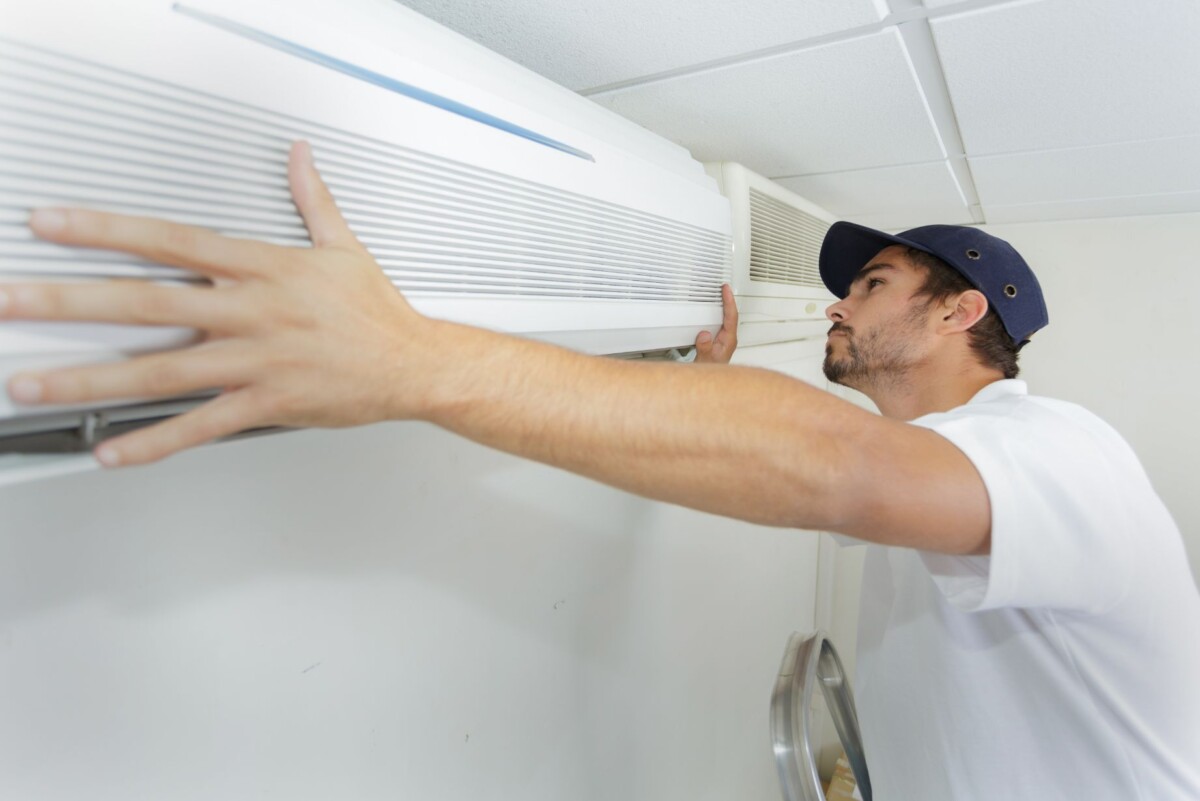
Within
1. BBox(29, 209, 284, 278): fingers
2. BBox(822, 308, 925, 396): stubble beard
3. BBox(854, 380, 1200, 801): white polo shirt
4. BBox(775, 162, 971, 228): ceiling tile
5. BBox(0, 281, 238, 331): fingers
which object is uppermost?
BBox(775, 162, 971, 228): ceiling tile

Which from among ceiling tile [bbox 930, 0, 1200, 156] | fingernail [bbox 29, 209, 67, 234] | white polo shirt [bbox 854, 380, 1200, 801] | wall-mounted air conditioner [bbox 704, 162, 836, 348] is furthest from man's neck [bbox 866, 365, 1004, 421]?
fingernail [bbox 29, 209, 67, 234]

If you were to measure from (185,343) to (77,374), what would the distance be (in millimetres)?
73

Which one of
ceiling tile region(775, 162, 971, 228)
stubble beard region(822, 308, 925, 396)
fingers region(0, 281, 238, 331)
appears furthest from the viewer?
ceiling tile region(775, 162, 971, 228)

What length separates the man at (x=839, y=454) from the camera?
42 cm

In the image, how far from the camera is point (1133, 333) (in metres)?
2.15

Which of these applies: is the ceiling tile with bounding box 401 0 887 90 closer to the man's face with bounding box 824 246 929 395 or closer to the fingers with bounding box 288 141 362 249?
the fingers with bounding box 288 141 362 249

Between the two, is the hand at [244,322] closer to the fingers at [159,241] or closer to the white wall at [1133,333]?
the fingers at [159,241]

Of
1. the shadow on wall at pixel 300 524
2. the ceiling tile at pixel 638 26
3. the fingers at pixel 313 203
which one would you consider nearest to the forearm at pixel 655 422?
the fingers at pixel 313 203

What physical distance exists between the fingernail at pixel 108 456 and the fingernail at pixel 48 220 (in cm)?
13

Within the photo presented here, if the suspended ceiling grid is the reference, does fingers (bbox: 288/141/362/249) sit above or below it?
below

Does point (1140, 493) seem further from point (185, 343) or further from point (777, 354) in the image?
point (777, 354)

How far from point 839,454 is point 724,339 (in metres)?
0.70

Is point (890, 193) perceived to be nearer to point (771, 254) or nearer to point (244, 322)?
point (771, 254)

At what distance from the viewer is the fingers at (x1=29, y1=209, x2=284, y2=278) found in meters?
0.38
